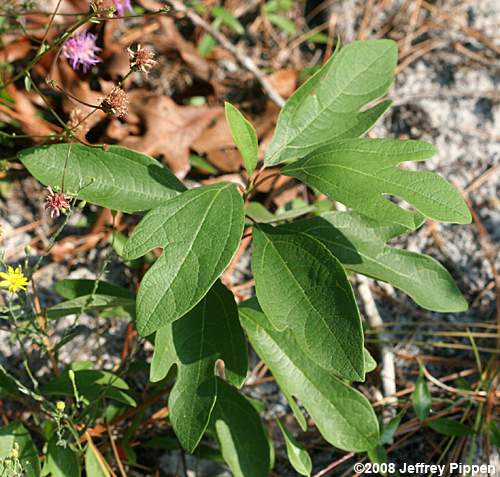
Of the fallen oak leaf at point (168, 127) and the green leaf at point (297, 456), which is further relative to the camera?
the fallen oak leaf at point (168, 127)

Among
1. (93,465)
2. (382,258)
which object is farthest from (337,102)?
(93,465)

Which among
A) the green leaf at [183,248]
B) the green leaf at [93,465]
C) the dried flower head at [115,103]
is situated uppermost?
the dried flower head at [115,103]

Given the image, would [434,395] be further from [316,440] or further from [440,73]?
[440,73]

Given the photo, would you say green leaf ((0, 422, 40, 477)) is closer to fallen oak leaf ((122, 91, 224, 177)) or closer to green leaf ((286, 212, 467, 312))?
green leaf ((286, 212, 467, 312))

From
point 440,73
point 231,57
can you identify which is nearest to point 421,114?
point 440,73

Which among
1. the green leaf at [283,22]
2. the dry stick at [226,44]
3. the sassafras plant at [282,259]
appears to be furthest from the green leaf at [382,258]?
the green leaf at [283,22]

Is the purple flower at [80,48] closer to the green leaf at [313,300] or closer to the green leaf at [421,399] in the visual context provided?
the green leaf at [313,300]
